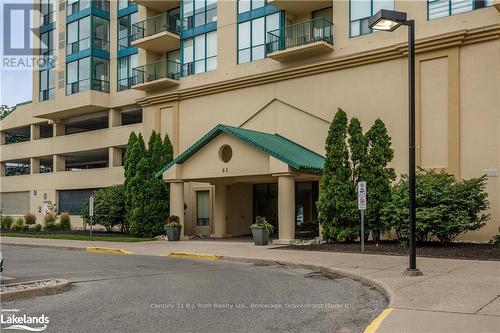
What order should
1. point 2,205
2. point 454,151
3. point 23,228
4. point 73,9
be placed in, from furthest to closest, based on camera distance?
point 2,205 < point 73,9 < point 23,228 < point 454,151

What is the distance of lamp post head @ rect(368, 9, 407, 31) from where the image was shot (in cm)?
1205

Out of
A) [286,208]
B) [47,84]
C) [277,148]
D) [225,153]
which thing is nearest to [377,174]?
[286,208]

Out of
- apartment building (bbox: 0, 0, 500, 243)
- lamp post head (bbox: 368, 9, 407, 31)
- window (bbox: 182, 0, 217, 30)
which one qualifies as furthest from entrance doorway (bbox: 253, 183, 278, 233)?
lamp post head (bbox: 368, 9, 407, 31)

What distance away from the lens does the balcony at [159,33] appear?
110ft

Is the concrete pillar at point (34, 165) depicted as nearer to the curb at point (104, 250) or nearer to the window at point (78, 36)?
the window at point (78, 36)

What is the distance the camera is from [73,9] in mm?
40906

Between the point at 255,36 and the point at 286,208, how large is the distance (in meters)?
10.4

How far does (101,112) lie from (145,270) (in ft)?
91.6

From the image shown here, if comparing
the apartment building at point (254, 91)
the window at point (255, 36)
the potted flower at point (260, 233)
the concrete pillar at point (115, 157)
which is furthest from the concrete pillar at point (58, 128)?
the potted flower at point (260, 233)

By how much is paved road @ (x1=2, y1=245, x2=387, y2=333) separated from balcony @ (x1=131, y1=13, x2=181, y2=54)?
67.0 feet

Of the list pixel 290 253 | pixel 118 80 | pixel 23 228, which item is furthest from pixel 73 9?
pixel 290 253

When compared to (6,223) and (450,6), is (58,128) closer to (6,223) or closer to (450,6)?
(6,223)

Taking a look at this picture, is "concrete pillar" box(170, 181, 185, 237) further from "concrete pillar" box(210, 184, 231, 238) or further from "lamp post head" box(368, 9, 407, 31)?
"lamp post head" box(368, 9, 407, 31)

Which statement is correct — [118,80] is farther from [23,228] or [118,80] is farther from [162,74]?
[23,228]
